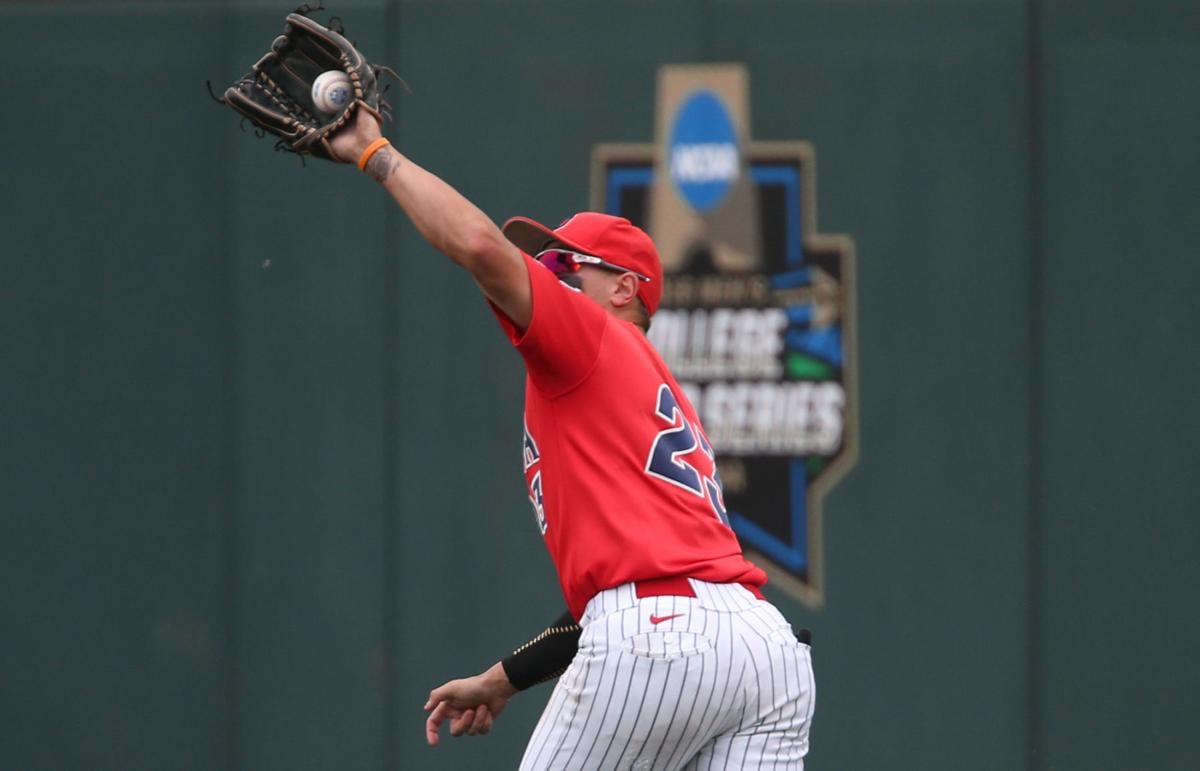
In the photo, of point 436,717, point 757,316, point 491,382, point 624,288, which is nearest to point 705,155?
point 757,316

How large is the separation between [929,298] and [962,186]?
0.37 m

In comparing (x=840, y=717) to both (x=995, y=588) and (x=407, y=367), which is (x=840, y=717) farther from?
(x=407, y=367)

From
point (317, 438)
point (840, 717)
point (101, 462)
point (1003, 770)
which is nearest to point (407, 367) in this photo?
point (317, 438)

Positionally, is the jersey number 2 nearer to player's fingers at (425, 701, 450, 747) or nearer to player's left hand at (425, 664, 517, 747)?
player's left hand at (425, 664, 517, 747)

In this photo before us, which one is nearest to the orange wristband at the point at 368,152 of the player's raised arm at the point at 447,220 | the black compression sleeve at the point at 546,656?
the player's raised arm at the point at 447,220

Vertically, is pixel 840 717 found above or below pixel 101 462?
below

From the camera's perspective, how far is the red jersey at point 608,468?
292cm

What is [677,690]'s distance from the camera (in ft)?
9.32

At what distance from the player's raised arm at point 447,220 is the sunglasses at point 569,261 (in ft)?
1.51

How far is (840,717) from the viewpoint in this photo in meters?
5.38

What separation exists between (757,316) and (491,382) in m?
0.88

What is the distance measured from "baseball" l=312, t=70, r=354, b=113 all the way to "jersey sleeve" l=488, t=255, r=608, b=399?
40 centimetres

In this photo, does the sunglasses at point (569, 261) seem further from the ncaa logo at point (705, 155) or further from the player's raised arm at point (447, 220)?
the ncaa logo at point (705, 155)

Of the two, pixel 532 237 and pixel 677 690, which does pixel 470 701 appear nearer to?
pixel 677 690
